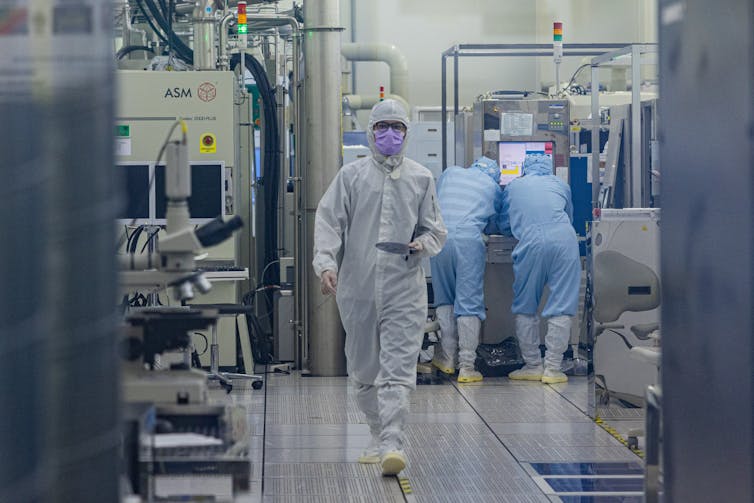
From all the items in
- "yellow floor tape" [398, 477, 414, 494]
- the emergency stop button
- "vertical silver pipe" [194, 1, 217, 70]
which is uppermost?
"vertical silver pipe" [194, 1, 217, 70]

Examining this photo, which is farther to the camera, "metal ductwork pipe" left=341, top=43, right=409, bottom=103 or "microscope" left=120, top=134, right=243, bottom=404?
"metal ductwork pipe" left=341, top=43, right=409, bottom=103

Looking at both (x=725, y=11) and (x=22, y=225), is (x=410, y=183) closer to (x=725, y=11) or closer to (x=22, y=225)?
(x=725, y=11)

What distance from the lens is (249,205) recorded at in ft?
28.1

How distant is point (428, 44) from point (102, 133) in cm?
1168

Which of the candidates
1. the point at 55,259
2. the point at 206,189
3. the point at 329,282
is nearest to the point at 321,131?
the point at 206,189

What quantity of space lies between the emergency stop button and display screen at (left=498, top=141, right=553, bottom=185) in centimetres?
236

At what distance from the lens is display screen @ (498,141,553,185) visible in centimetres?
834

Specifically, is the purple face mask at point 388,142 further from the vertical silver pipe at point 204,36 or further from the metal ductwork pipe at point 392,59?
the metal ductwork pipe at point 392,59

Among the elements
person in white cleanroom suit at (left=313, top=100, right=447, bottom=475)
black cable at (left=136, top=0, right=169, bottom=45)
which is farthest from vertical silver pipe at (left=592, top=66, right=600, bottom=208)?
black cable at (left=136, top=0, right=169, bottom=45)

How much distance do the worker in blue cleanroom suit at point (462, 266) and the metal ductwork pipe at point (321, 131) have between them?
0.75 metres

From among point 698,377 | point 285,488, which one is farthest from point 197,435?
point 285,488

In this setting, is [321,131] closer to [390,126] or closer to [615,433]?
[390,126]

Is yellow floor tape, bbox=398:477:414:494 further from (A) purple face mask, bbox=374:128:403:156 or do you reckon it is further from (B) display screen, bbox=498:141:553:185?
(B) display screen, bbox=498:141:553:185

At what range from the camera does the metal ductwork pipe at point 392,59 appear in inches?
472
